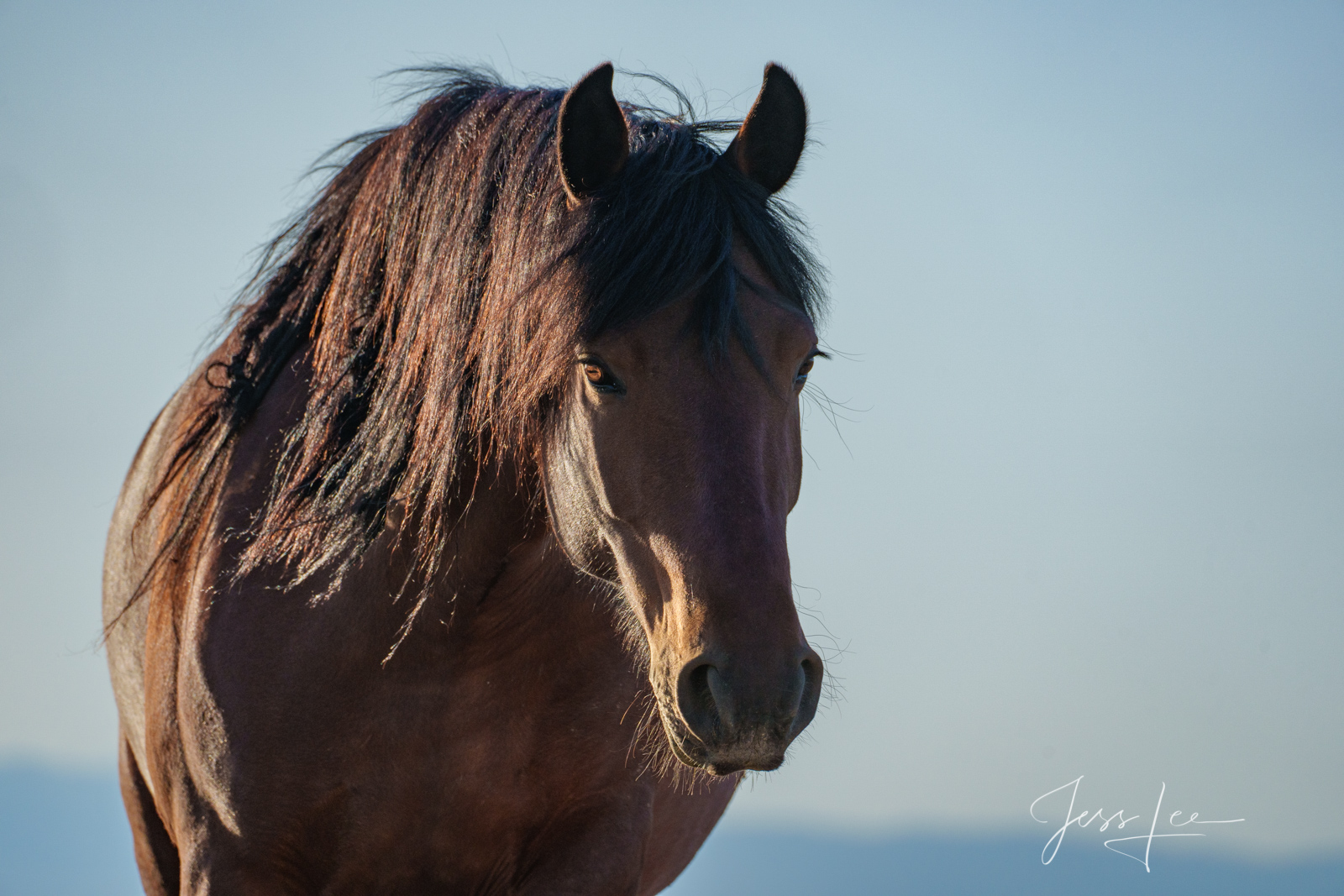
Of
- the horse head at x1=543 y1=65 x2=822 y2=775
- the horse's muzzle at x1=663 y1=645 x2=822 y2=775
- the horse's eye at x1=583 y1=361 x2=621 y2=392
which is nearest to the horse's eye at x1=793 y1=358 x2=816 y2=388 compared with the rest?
the horse head at x1=543 y1=65 x2=822 y2=775

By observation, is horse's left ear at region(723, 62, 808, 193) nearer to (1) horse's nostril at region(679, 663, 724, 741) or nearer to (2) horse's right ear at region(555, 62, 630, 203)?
(2) horse's right ear at region(555, 62, 630, 203)

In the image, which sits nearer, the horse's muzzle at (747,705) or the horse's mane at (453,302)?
the horse's muzzle at (747,705)

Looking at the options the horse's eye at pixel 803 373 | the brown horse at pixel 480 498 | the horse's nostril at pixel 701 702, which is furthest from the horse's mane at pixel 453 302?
the horse's nostril at pixel 701 702

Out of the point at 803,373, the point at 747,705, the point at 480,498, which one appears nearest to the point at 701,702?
the point at 747,705

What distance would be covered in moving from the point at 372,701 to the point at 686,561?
118 centimetres

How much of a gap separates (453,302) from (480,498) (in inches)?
20.3

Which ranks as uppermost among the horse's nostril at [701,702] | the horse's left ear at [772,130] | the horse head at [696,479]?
the horse's left ear at [772,130]

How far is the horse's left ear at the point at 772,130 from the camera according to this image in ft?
10.3

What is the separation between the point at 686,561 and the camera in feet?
8.02

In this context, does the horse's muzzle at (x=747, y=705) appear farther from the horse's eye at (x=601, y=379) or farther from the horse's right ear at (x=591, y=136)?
the horse's right ear at (x=591, y=136)

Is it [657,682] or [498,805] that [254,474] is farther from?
[657,682]

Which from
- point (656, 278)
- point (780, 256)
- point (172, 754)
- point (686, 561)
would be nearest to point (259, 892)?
point (172, 754)

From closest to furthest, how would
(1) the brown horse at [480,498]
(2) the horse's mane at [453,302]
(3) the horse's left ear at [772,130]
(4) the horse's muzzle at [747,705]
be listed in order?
(4) the horse's muzzle at [747,705] < (1) the brown horse at [480,498] < (2) the horse's mane at [453,302] < (3) the horse's left ear at [772,130]

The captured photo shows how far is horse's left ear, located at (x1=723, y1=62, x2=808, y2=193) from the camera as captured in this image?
3141mm
